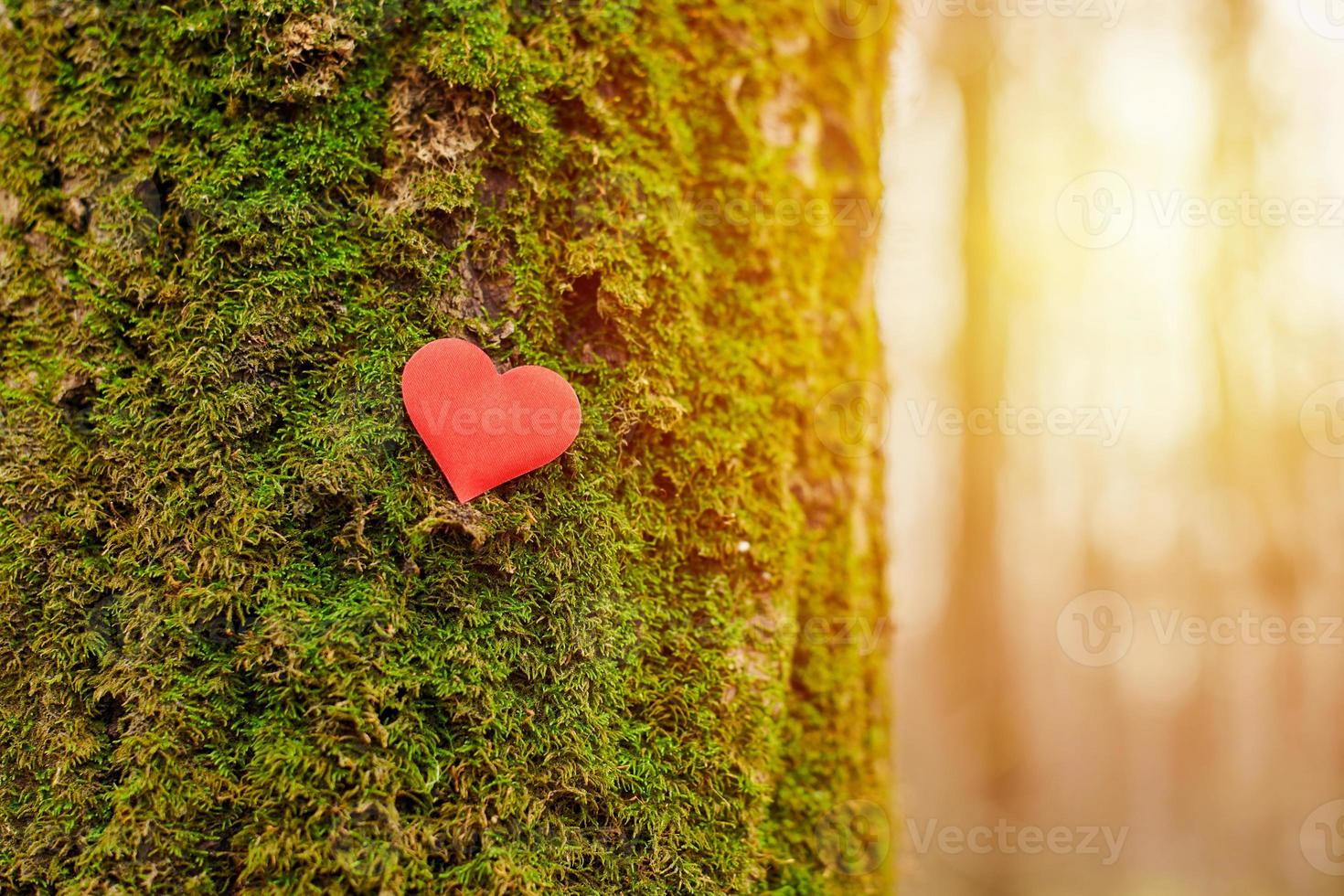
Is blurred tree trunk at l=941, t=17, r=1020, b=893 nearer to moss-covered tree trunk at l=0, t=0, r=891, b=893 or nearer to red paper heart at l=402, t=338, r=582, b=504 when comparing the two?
moss-covered tree trunk at l=0, t=0, r=891, b=893

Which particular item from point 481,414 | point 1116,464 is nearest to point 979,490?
point 1116,464

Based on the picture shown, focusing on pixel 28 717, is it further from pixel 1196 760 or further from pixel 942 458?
pixel 1196 760

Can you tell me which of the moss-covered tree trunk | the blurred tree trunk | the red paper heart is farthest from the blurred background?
the red paper heart

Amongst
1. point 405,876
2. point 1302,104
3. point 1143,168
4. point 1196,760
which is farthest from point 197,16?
point 1196,760

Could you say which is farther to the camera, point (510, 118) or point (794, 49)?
point (794, 49)

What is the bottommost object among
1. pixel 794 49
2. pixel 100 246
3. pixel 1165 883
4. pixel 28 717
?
pixel 1165 883

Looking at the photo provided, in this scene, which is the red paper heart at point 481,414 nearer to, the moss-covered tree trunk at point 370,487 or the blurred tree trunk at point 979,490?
the moss-covered tree trunk at point 370,487

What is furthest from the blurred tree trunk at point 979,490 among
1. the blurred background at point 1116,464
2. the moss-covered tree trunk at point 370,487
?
the moss-covered tree trunk at point 370,487
